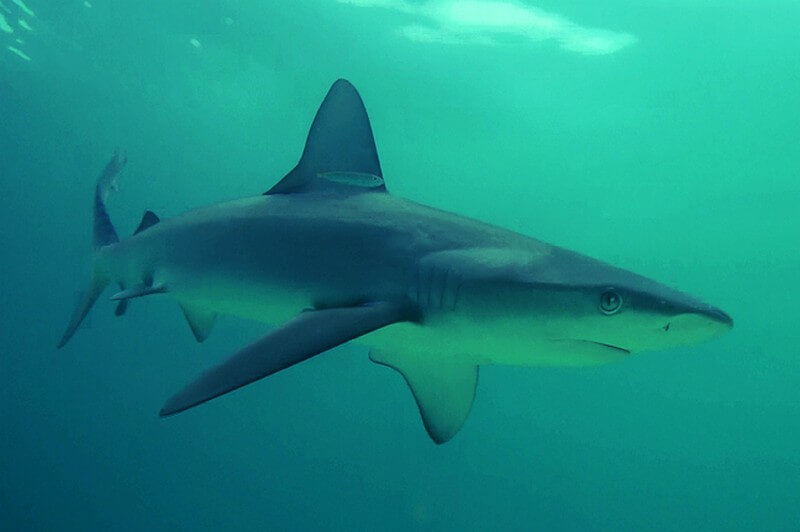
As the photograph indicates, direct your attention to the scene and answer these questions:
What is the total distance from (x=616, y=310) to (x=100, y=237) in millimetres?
4448

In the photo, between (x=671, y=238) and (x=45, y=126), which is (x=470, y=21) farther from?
(x=45, y=126)

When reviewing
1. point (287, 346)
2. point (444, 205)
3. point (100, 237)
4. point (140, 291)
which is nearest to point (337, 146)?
point (140, 291)

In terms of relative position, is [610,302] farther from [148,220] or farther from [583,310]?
[148,220]

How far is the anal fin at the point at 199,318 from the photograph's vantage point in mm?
4379

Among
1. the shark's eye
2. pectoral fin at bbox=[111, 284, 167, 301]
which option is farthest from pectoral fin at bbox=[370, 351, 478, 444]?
pectoral fin at bbox=[111, 284, 167, 301]

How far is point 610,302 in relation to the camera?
2316 millimetres

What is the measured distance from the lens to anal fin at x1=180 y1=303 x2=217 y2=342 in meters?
4.38

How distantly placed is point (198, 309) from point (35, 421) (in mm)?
20008

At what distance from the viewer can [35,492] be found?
1686 centimetres

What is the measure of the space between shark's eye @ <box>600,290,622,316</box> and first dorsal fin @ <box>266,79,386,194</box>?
6.17ft

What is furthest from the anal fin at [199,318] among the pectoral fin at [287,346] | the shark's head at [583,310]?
the shark's head at [583,310]

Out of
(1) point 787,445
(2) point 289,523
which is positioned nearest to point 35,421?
(2) point 289,523

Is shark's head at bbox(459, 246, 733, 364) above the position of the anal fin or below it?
above

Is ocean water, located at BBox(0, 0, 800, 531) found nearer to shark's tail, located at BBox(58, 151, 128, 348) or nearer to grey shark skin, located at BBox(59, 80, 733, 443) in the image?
shark's tail, located at BBox(58, 151, 128, 348)
